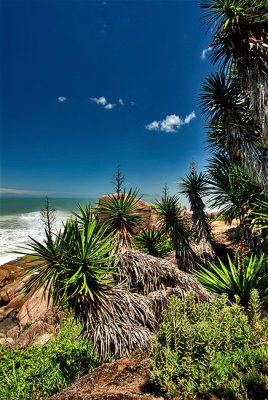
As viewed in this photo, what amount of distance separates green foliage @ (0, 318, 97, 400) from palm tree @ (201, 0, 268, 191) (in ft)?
23.5

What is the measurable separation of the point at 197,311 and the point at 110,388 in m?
1.52

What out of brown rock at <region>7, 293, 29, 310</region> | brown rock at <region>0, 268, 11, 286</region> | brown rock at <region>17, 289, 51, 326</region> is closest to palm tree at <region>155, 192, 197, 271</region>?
brown rock at <region>17, 289, 51, 326</region>

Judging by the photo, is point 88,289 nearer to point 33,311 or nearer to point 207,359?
point 207,359

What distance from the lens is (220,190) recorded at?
910 centimetres

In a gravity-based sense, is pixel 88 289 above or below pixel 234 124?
below

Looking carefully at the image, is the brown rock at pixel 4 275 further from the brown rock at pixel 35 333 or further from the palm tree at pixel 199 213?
the palm tree at pixel 199 213

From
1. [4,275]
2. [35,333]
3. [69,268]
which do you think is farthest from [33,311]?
[69,268]

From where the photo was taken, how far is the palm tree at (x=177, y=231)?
355 inches

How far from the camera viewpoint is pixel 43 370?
4414 mm

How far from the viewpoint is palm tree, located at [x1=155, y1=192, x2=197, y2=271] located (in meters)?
9.01

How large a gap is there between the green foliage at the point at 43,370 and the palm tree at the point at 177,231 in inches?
191

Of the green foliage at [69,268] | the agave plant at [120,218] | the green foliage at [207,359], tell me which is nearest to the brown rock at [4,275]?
the agave plant at [120,218]

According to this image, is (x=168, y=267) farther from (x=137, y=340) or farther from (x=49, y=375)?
(x=49, y=375)

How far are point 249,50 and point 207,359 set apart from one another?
28.0 feet
